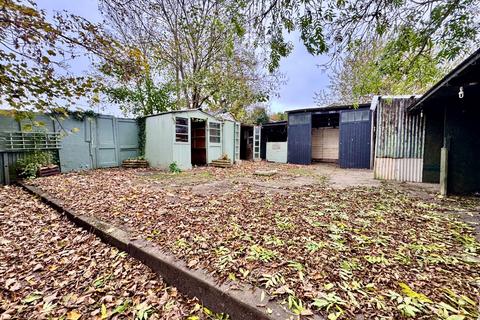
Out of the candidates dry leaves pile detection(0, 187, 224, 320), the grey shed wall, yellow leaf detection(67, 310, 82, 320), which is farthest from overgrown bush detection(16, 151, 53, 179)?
yellow leaf detection(67, 310, 82, 320)

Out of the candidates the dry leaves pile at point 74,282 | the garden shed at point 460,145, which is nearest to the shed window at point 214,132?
the dry leaves pile at point 74,282

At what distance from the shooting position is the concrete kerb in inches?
55.2

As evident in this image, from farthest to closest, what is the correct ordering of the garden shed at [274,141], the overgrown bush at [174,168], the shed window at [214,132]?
1. the garden shed at [274,141]
2. the shed window at [214,132]
3. the overgrown bush at [174,168]

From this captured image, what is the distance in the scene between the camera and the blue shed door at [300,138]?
432 inches

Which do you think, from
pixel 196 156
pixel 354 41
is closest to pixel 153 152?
pixel 196 156

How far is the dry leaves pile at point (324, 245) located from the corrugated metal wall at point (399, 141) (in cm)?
229

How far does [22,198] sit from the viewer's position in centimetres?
443

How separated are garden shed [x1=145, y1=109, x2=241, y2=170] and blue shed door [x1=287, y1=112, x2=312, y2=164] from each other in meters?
3.14

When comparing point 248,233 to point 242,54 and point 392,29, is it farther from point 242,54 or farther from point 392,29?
point 242,54

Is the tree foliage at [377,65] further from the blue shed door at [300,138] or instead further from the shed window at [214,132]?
the blue shed door at [300,138]

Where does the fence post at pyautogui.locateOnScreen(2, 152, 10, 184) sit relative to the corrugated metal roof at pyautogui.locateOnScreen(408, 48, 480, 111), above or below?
below

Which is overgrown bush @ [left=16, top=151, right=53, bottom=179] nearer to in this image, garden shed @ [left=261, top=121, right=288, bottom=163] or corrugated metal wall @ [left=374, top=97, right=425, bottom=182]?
corrugated metal wall @ [left=374, top=97, right=425, bottom=182]

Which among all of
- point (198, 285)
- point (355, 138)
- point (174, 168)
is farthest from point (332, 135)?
point (198, 285)

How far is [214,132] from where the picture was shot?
9758 mm
